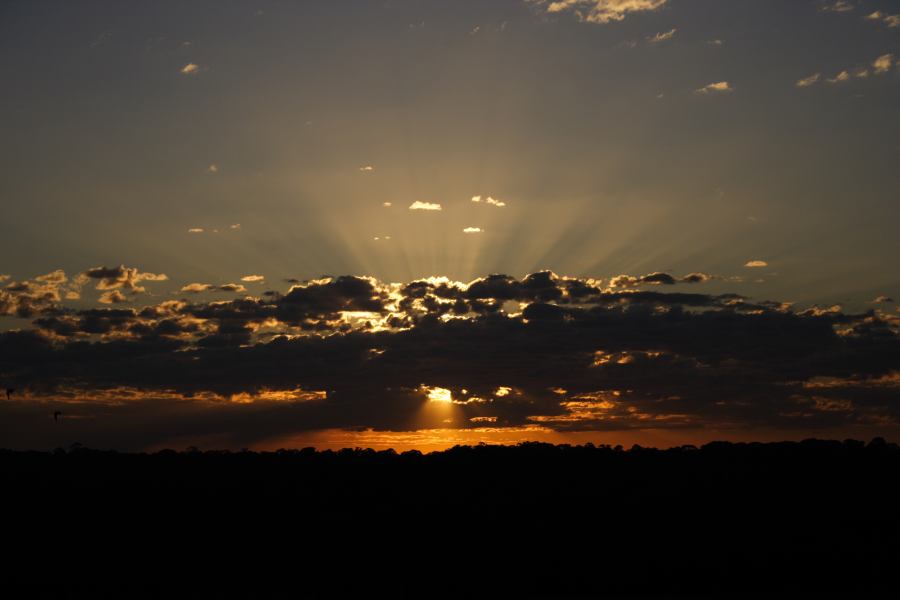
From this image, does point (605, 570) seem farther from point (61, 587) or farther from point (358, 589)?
point (61, 587)

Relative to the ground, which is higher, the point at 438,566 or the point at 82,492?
the point at 82,492

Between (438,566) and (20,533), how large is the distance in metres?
46.3

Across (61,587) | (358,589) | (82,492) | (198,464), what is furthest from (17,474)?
(358,589)

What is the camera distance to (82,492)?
404 ft

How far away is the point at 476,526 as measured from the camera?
10681 centimetres

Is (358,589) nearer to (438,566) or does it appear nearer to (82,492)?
(438,566)

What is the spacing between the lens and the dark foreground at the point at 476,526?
91.8 metres

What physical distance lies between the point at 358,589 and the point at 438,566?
31.2 ft

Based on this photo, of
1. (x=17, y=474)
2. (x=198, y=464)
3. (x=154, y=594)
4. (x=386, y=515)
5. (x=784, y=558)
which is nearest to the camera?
(x=154, y=594)

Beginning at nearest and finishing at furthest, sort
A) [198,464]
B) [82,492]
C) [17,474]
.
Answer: [82,492] < [17,474] < [198,464]

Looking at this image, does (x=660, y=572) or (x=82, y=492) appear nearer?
(x=660, y=572)

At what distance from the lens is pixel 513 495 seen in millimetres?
116375

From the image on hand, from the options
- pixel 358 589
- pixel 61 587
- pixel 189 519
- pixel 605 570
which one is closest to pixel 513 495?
pixel 605 570

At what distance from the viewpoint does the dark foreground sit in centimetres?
9181
